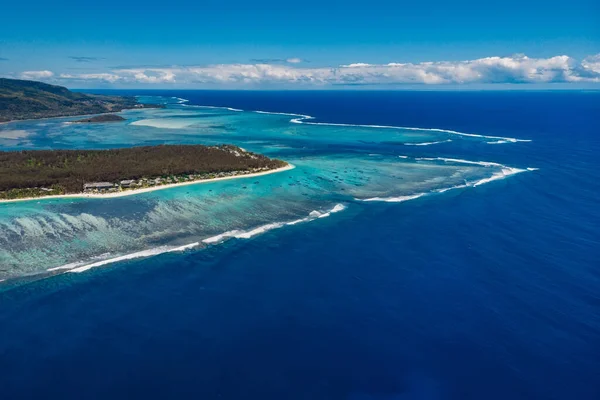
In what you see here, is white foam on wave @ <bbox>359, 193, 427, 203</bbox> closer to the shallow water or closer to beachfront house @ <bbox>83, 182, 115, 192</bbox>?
the shallow water

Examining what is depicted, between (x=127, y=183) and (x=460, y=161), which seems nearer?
(x=127, y=183)

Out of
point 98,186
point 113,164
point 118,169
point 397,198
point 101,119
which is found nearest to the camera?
point 397,198

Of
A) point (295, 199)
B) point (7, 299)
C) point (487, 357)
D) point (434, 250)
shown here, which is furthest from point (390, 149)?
point (7, 299)

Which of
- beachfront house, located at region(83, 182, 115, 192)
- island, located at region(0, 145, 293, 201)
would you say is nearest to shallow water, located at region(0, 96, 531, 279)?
island, located at region(0, 145, 293, 201)

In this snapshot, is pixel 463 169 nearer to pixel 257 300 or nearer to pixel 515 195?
pixel 515 195

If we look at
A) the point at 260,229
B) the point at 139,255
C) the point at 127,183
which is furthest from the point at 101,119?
the point at 139,255

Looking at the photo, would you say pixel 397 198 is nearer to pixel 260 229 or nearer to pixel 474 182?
pixel 474 182
